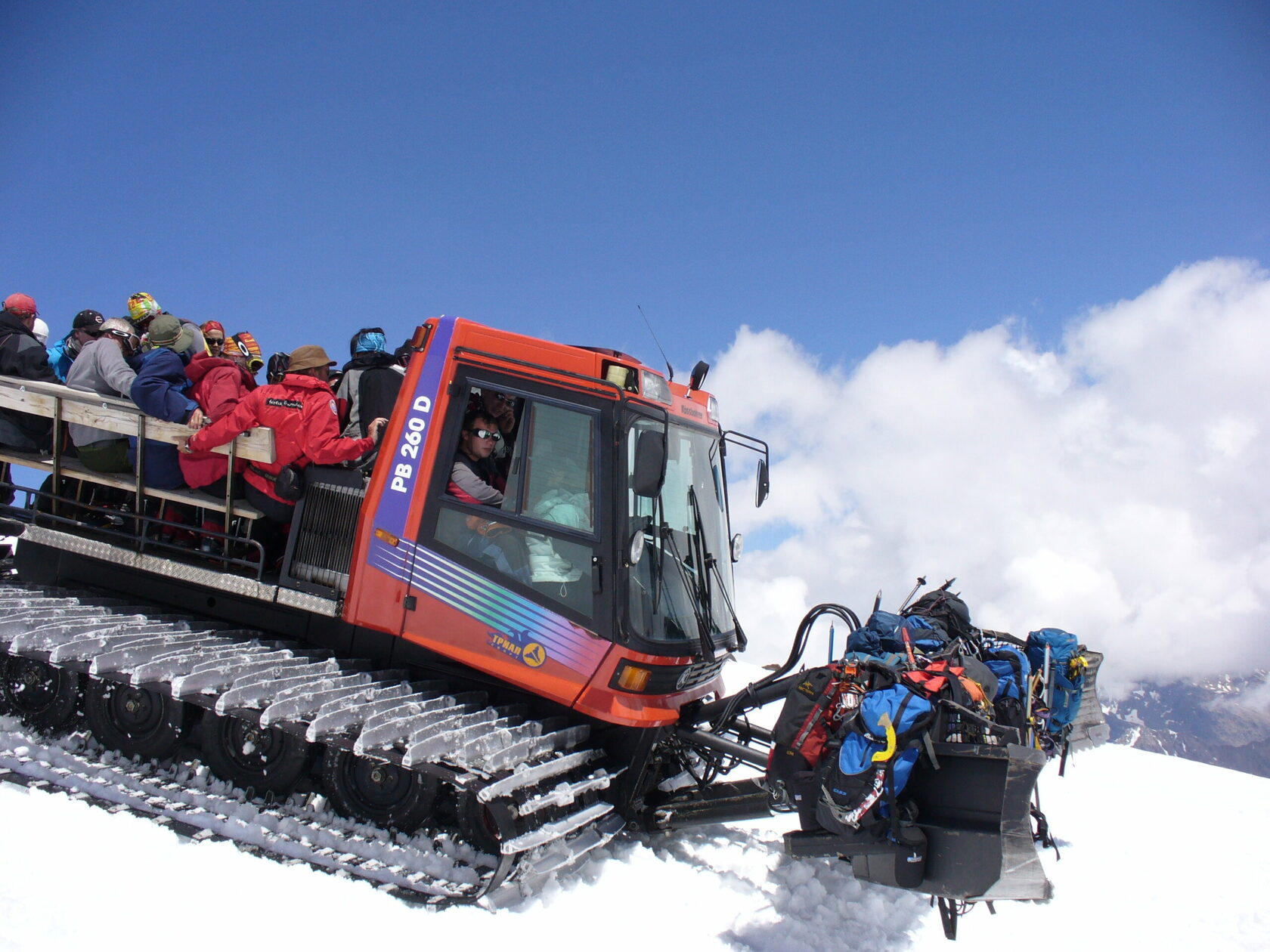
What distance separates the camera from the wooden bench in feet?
17.1

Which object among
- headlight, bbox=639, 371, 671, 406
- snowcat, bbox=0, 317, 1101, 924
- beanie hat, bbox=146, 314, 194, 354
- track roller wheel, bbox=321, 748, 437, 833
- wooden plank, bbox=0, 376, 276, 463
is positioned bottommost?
track roller wheel, bbox=321, 748, 437, 833

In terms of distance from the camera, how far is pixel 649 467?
425cm

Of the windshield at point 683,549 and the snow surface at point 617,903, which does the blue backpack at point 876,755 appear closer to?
the snow surface at point 617,903

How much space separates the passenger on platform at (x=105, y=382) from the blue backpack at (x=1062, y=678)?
703 cm

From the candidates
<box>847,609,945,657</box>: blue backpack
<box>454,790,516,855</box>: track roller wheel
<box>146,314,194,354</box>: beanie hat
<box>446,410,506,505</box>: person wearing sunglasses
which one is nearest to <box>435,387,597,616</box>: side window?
<box>446,410,506,505</box>: person wearing sunglasses

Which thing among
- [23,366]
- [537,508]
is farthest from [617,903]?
[23,366]

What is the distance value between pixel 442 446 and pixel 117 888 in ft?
8.73

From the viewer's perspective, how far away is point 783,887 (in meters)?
4.68

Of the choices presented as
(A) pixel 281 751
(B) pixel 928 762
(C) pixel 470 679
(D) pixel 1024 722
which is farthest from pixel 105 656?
(D) pixel 1024 722

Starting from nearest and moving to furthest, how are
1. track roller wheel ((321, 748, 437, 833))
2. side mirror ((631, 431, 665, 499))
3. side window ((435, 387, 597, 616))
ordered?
side mirror ((631, 431, 665, 499)), track roller wheel ((321, 748, 437, 833)), side window ((435, 387, 597, 616))

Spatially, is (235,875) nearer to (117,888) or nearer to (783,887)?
(117,888)

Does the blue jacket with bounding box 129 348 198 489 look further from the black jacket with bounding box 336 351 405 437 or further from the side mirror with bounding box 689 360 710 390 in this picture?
the side mirror with bounding box 689 360 710 390

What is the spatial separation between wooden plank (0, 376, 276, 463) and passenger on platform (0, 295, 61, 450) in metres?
0.17

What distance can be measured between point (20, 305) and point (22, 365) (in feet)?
2.02
